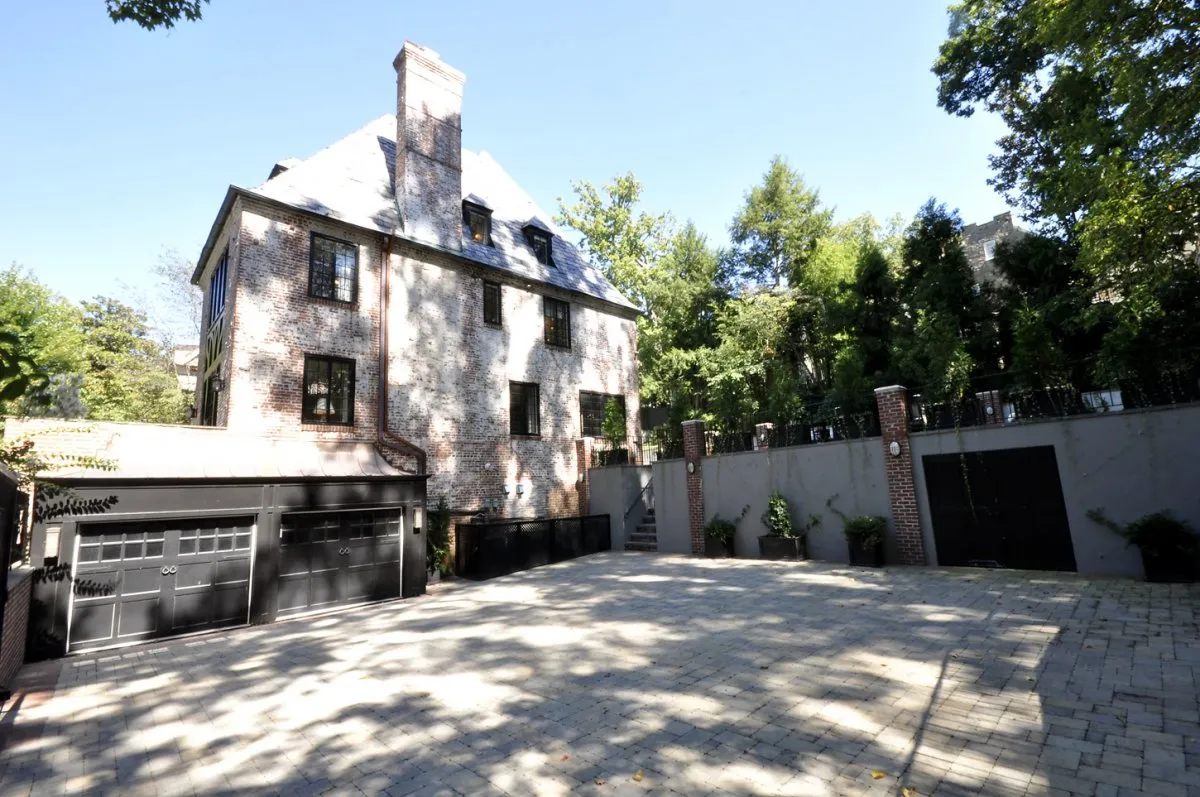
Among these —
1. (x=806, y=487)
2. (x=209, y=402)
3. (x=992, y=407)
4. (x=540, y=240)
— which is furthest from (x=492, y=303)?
(x=992, y=407)

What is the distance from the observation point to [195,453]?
10.1 m

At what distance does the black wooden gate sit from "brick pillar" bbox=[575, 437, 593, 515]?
9.96 meters

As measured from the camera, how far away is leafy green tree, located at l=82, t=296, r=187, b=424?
81.4 feet

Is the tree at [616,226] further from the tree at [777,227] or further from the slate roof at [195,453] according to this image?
the slate roof at [195,453]

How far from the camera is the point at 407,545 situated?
11.6 meters

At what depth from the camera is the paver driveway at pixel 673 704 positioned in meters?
3.66

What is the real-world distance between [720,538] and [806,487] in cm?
261

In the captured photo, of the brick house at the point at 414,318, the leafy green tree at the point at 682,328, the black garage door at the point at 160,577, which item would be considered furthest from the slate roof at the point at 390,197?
the black garage door at the point at 160,577

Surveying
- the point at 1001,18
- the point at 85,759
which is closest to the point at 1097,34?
the point at 1001,18

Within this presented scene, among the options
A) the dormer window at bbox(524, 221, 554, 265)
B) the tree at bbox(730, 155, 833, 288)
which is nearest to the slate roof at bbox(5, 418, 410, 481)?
the dormer window at bbox(524, 221, 554, 265)

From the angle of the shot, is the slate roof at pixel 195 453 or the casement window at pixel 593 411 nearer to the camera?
the slate roof at pixel 195 453

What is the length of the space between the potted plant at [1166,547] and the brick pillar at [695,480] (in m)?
8.71

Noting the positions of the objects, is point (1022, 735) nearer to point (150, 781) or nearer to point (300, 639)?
point (150, 781)

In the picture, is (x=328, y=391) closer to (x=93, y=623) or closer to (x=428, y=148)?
(x=93, y=623)
